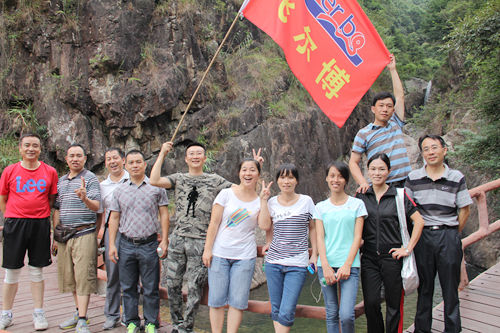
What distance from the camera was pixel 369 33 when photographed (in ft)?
12.9

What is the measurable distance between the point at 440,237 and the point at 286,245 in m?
1.27

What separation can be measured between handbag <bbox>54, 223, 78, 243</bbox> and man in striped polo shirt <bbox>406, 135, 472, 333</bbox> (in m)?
3.18

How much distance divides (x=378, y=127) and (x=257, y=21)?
1.68 metres

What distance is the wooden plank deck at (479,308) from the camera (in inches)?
140

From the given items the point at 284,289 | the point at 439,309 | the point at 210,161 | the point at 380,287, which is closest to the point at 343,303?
the point at 380,287

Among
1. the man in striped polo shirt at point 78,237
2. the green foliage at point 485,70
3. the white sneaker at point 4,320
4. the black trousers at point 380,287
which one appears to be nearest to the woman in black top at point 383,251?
the black trousers at point 380,287

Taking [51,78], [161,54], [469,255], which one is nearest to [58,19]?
[51,78]

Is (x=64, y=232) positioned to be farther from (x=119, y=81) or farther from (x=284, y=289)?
(x=119, y=81)

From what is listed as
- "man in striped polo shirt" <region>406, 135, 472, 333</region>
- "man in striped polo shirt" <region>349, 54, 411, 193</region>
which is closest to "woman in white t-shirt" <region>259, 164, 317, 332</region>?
"man in striped polo shirt" <region>349, 54, 411, 193</region>

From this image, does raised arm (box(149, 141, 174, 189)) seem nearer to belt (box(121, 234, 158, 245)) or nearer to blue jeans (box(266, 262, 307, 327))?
belt (box(121, 234, 158, 245))

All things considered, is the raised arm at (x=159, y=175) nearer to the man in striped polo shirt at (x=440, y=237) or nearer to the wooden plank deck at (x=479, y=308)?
the man in striped polo shirt at (x=440, y=237)

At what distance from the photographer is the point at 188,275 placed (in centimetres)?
354

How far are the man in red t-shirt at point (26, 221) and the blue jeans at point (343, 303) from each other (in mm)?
2796

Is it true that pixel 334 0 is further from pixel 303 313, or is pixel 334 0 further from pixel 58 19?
pixel 58 19
